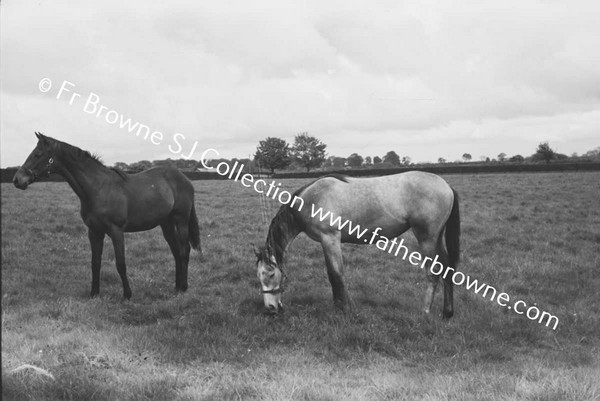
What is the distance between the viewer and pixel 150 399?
4.39 meters

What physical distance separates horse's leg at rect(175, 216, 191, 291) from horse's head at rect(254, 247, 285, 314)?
2269 mm

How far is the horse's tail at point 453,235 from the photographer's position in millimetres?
7637

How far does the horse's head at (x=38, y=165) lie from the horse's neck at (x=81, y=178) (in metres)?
0.24

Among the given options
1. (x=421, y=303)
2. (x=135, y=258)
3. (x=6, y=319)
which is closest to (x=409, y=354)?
(x=421, y=303)

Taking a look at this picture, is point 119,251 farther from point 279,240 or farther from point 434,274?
point 434,274

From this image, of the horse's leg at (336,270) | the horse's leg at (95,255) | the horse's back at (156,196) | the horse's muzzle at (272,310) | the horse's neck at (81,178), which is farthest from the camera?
the horse's back at (156,196)

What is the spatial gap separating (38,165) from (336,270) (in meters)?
4.75

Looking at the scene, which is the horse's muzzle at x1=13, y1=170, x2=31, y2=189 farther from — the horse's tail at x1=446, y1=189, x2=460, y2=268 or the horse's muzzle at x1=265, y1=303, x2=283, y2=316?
the horse's tail at x1=446, y1=189, x2=460, y2=268

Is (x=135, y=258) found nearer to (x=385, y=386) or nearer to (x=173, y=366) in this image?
A: (x=173, y=366)

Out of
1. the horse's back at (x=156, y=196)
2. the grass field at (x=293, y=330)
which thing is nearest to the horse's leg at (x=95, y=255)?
the grass field at (x=293, y=330)

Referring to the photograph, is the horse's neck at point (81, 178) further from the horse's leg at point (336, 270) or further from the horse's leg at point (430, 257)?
the horse's leg at point (430, 257)

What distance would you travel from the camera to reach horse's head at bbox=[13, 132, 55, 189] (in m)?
6.98

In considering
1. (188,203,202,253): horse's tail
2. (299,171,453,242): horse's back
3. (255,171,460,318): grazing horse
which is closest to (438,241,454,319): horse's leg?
(255,171,460,318): grazing horse

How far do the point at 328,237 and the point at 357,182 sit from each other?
103cm
